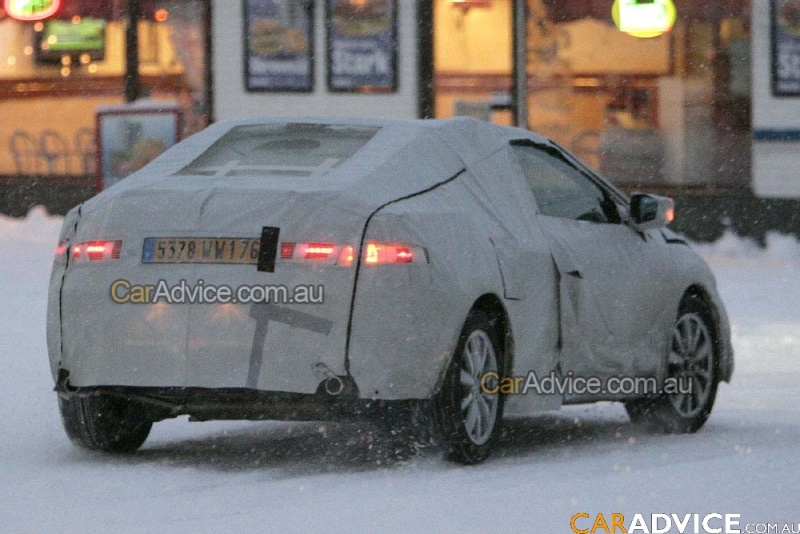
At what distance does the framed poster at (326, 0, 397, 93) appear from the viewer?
22000 mm

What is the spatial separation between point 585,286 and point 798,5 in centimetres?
1259

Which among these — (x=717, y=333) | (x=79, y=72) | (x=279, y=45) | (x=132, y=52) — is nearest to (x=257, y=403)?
(x=717, y=333)

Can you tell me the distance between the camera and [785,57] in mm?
20297

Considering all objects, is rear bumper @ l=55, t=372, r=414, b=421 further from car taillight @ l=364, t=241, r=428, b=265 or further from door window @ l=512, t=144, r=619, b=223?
door window @ l=512, t=144, r=619, b=223

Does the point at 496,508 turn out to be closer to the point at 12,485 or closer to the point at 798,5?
the point at 12,485

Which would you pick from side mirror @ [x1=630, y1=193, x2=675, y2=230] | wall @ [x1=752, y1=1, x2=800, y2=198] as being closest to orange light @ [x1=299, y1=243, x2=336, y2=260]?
side mirror @ [x1=630, y1=193, x2=675, y2=230]

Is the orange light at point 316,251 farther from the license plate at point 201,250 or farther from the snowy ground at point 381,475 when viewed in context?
the snowy ground at point 381,475

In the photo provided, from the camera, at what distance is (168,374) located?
728 centimetres

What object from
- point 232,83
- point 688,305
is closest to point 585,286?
point 688,305

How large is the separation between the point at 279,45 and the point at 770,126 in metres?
5.87

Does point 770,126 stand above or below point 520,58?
below

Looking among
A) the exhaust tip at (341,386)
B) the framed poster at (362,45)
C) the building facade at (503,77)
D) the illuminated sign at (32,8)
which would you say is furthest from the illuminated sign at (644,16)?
the exhaust tip at (341,386)

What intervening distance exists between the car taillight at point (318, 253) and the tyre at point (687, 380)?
8.25 ft

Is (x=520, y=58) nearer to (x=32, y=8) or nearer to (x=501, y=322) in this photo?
(x=32, y=8)
